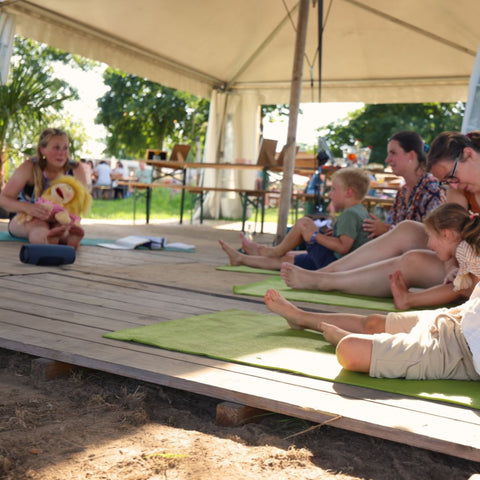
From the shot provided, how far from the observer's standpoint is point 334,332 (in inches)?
72.7

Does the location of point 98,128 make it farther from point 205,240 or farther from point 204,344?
point 204,344

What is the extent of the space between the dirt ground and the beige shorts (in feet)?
0.82

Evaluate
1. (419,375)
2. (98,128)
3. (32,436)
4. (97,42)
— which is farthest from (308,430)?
(98,128)

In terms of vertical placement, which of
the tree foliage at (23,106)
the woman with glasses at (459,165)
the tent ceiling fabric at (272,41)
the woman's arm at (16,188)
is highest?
the tent ceiling fabric at (272,41)

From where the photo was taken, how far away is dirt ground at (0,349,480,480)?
1.21 metres

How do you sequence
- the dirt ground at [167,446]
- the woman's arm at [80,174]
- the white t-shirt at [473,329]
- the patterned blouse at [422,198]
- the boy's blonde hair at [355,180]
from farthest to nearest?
1. the woman's arm at [80,174]
2. the boy's blonde hair at [355,180]
3. the patterned blouse at [422,198]
4. the white t-shirt at [473,329]
5. the dirt ground at [167,446]

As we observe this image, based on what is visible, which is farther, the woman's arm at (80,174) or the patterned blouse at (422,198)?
the woman's arm at (80,174)

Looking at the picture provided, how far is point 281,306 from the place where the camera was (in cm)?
210

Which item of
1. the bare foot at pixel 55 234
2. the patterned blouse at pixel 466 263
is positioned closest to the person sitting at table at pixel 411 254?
the patterned blouse at pixel 466 263

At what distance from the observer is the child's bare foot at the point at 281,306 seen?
2076 millimetres

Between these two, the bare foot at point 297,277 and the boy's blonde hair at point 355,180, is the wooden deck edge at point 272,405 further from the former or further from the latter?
the boy's blonde hair at point 355,180

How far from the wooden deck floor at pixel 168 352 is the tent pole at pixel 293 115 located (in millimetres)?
1746

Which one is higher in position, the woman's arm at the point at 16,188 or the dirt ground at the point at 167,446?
the woman's arm at the point at 16,188

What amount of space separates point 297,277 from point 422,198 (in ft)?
2.76
